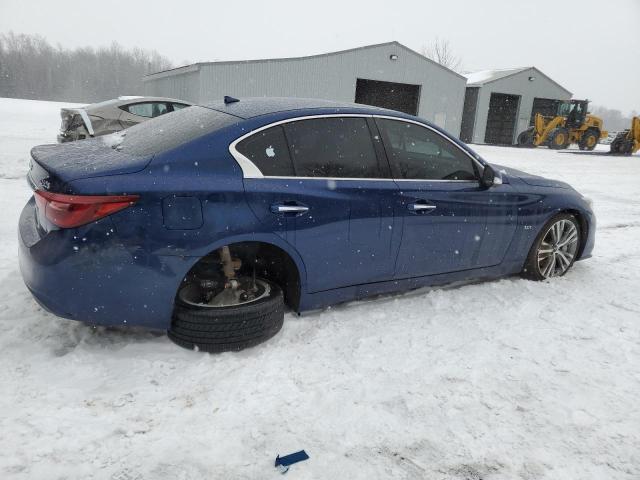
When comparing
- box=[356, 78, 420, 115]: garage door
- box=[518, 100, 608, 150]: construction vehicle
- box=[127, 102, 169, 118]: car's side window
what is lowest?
box=[127, 102, 169, 118]: car's side window

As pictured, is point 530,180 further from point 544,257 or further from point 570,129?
point 570,129

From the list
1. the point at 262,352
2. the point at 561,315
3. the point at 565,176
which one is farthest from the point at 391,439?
the point at 565,176

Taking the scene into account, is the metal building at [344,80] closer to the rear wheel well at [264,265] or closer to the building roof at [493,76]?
the building roof at [493,76]

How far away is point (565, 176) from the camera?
13586mm

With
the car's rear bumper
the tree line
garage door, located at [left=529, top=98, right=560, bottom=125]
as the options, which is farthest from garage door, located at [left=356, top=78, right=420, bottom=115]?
the tree line

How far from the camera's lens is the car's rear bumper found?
2.42m

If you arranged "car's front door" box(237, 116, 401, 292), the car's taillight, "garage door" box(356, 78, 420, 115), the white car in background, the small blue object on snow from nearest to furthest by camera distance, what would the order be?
the small blue object on snow
the car's taillight
"car's front door" box(237, 116, 401, 292)
the white car in background
"garage door" box(356, 78, 420, 115)

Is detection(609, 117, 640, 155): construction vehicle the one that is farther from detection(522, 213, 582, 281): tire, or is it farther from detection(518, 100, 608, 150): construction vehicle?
detection(522, 213, 582, 281): tire

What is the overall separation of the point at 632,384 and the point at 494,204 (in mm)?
1620

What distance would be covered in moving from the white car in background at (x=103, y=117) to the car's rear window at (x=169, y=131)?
7.08 metres

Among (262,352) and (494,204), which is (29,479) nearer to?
(262,352)

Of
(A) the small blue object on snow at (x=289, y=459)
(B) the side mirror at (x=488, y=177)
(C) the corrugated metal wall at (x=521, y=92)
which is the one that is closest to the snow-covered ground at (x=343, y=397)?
(A) the small blue object on snow at (x=289, y=459)

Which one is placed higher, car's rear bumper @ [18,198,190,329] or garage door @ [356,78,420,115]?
garage door @ [356,78,420,115]

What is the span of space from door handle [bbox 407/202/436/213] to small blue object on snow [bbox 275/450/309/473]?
1894 mm
